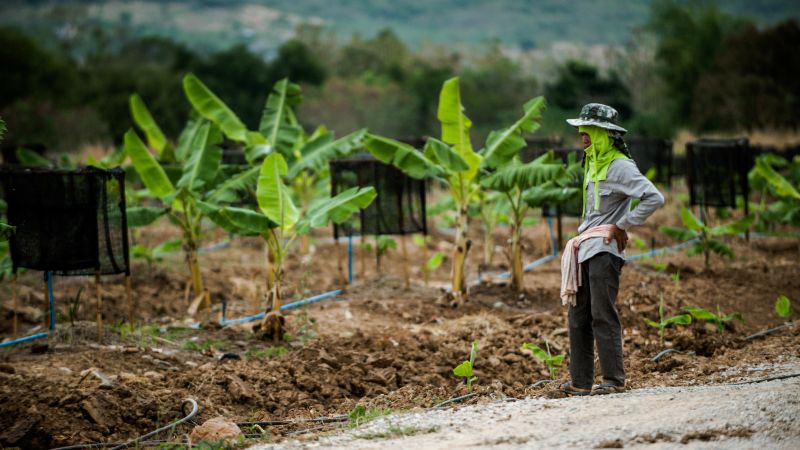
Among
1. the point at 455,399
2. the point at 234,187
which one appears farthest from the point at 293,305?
→ the point at 455,399

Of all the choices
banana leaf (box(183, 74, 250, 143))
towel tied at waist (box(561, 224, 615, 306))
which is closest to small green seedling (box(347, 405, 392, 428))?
towel tied at waist (box(561, 224, 615, 306))

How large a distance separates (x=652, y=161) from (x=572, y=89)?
3359cm

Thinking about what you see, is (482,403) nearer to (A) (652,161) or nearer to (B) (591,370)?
(B) (591,370)

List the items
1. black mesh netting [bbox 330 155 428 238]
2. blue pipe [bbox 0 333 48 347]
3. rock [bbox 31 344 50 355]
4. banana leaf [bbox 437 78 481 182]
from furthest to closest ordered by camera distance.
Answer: black mesh netting [bbox 330 155 428 238] → banana leaf [bbox 437 78 481 182] → blue pipe [bbox 0 333 48 347] → rock [bbox 31 344 50 355]

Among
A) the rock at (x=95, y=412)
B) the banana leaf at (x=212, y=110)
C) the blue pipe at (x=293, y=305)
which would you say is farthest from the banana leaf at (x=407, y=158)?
the rock at (x=95, y=412)

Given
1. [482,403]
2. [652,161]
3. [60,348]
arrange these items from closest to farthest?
[482,403] < [60,348] < [652,161]

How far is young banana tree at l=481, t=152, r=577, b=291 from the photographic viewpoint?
10.6 m

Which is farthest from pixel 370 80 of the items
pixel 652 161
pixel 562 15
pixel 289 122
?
pixel 562 15

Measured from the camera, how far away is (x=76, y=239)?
9.45 metres

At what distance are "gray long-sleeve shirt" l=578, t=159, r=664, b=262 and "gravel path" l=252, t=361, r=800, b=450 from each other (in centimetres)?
109

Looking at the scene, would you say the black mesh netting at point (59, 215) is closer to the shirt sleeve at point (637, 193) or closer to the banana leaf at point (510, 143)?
the banana leaf at point (510, 143)

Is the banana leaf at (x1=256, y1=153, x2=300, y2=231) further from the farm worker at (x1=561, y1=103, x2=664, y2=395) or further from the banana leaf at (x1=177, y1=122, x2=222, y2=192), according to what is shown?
the farm worker at (x1=561, y1=103, x2=664, y2=395)

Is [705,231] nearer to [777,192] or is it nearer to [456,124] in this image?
[777,192]

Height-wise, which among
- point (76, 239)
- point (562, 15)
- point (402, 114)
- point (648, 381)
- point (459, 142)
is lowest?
point (648, 381)
